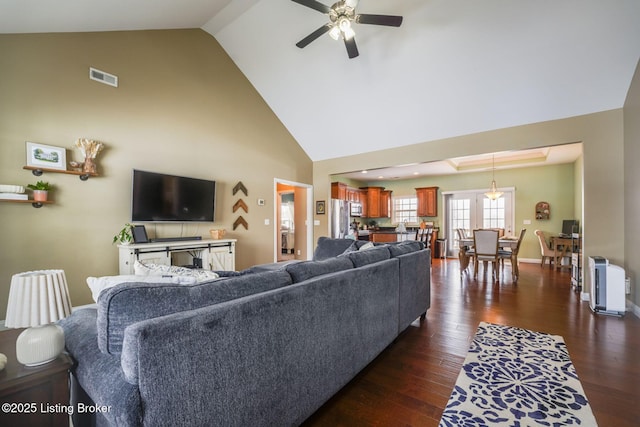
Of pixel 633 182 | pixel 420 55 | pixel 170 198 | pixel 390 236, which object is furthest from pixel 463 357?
pixel 390 236

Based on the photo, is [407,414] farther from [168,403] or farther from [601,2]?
[601,2]

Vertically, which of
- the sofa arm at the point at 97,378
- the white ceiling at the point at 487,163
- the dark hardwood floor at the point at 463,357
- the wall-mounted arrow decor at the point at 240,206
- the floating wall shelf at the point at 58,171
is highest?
the white ceiling at the point at 487,163

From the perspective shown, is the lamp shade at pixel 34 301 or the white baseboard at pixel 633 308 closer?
the lamp shade at pixel 34 301

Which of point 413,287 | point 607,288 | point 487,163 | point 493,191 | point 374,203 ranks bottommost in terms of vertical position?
point 607,288

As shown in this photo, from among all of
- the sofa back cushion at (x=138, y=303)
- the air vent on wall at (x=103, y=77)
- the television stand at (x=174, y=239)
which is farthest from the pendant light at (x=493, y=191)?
the air vent on wall at (x=103, y=77)

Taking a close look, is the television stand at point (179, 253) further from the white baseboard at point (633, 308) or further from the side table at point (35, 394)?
the white baseboard at point (633, 308)

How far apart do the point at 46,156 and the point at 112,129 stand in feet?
2.56

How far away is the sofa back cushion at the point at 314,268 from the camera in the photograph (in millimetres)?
1597

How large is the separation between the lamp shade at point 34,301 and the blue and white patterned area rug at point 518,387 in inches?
79.4

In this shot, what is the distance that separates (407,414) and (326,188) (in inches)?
207

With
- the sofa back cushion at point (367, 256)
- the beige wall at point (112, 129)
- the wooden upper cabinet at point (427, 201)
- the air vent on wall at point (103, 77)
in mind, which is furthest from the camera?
the wooden upper cabinet at point (427, 201)

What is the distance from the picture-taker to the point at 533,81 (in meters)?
3.59

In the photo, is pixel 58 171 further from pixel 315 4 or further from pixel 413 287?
pixel 413 287

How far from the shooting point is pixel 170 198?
4.00m
